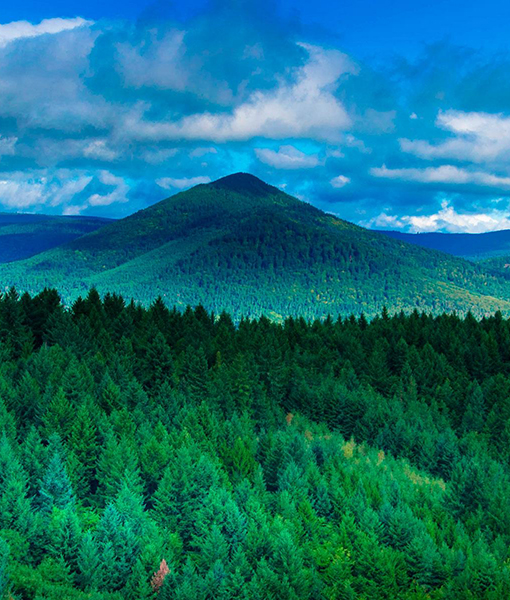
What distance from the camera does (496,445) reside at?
101 meters

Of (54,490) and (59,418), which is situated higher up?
(59,418)

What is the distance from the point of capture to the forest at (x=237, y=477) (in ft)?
164

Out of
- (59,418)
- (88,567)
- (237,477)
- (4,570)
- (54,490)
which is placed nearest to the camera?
(4,570)

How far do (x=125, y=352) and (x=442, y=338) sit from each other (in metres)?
74.9

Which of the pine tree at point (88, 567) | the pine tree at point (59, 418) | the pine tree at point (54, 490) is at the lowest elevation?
the pine tree at point (88, 567)

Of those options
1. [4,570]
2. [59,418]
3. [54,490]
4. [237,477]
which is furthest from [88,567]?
[59,418]

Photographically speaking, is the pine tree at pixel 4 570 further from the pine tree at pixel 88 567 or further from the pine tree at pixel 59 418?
the pine tree at pixel 59 418

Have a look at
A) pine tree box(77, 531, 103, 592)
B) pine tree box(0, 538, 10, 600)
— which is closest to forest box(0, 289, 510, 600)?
pine tree box(77, 531, 103, 592)

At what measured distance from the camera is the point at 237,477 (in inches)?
2662

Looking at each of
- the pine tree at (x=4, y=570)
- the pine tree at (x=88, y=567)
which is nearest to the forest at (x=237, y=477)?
the pine tree at (x=88, y=567)

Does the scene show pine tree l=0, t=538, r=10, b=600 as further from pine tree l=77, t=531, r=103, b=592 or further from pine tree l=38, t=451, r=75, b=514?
pine tree l=38, t=451, r=75, b=514

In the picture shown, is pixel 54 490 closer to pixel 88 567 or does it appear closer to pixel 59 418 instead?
pixel 88 567

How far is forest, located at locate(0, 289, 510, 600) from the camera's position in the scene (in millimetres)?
49875

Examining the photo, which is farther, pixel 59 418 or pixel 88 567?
pixel 59 418
